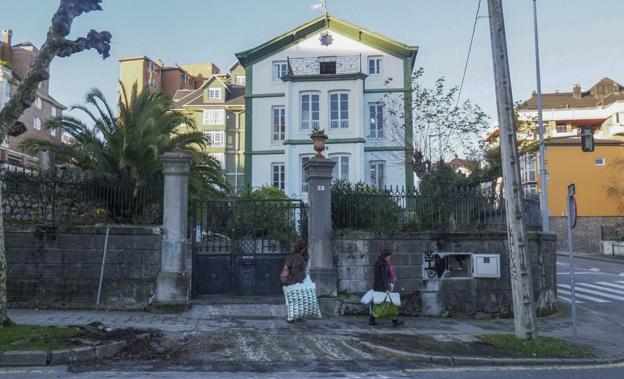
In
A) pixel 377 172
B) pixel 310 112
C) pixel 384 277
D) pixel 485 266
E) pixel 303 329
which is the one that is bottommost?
pixel 303 329

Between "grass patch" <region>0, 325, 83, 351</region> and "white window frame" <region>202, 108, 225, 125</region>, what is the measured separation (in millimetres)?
51403

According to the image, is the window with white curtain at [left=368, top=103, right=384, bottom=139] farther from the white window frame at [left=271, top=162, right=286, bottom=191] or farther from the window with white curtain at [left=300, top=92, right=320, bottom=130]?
the white window frame at [left=271, top=162, right=286, bottom=191]

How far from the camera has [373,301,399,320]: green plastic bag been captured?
35.7 ft

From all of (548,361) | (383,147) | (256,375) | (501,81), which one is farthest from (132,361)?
(383,147)

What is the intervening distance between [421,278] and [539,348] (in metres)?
3.95

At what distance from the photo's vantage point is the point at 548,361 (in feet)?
27.3

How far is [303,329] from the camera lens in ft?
33.5

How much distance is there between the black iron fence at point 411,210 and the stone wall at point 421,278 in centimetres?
40

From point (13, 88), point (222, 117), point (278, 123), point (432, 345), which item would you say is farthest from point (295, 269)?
point (222, 117)

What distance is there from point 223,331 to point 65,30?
5.85 meters

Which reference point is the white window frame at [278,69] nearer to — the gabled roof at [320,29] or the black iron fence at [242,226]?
the gabled roof at [320,29]

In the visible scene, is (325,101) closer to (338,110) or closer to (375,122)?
(338,110)

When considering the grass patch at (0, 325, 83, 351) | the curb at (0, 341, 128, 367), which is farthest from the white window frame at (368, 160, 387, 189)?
the curb at (0, 341, 128, 367)

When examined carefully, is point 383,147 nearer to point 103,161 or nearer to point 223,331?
point 103,161
